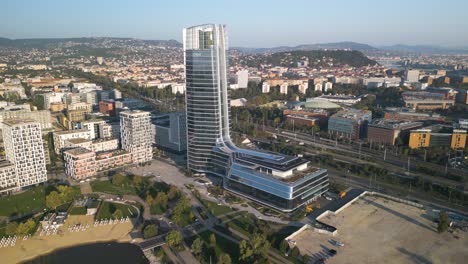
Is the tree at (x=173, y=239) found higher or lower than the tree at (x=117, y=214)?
higher

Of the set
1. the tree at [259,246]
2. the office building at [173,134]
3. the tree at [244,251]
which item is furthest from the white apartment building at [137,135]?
the tree at [259,246]

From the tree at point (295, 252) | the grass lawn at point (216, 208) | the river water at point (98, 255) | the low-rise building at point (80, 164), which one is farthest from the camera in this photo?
the low-rise building at point (80, 164)

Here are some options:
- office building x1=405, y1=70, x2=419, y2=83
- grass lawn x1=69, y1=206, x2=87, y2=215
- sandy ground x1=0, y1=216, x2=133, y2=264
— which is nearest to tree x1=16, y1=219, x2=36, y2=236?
sandy ground x1=0, y1=216, x2=133, y2=264

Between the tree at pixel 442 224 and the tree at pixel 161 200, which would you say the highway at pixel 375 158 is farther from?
the tree at pixel 161 200

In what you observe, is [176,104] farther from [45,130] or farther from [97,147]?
[97,147]

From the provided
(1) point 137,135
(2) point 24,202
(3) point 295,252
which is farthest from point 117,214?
(1) point 137,135

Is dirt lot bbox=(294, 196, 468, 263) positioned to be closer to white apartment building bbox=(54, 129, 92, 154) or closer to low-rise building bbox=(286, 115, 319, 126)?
low-rise building bbox=(286, 115, 319, 126)

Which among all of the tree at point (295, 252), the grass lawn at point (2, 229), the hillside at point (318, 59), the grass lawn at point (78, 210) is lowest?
the grass lawn at point (2, 229)

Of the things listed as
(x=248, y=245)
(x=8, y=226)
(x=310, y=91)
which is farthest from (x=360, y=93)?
(x=8, y=226)
